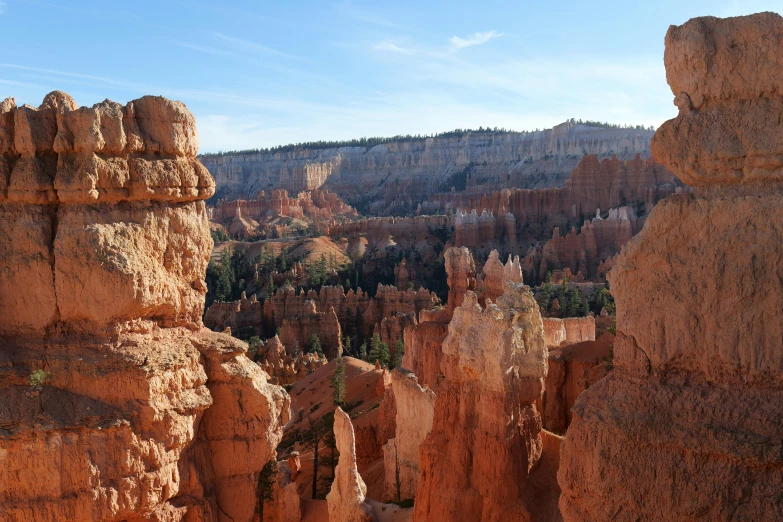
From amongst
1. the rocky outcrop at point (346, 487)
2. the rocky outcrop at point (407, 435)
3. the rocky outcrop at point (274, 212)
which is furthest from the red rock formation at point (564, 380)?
the rocky outcrop at point (274, 212)

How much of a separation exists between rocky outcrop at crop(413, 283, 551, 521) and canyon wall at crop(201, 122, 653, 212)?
10302 centimetres

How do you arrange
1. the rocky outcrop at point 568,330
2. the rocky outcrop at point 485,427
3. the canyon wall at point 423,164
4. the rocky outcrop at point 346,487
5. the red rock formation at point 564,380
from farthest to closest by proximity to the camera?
the canyon wall at point 423,164, the rocky outcrop at point 568,330, the red rock formation at point 564,380, the rocky outcrop at point 346,487, the rocky outcrop at point 485,427

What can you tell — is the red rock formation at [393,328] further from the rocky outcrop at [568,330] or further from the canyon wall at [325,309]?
the rocky outcrop at [568,330]

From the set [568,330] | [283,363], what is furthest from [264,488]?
[283,363]

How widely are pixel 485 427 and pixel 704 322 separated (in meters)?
5.63

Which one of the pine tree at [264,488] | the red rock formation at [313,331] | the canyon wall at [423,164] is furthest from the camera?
the canyon wall at [423,164]

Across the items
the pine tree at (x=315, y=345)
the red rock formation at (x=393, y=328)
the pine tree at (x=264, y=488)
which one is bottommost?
the pine tree at (x=315, y=345)

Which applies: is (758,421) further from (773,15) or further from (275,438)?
(275,438)

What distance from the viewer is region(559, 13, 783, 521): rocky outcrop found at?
5238 mm

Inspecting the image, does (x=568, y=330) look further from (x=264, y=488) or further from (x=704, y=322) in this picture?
(x=704, y=322)

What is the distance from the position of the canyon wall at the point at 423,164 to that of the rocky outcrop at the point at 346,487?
10225 cm

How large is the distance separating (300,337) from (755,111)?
38215mm

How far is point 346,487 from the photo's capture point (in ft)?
41.8

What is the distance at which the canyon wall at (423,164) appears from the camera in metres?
118
